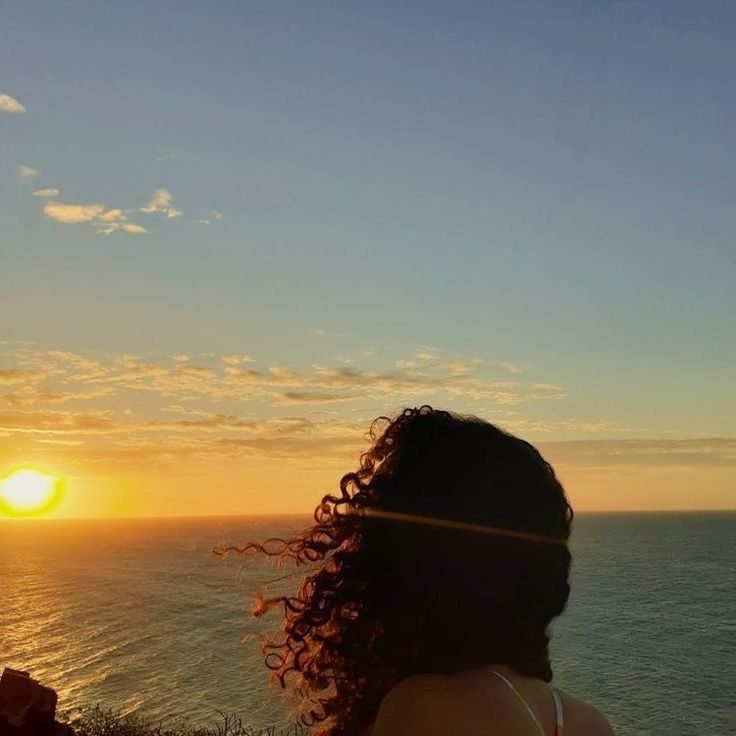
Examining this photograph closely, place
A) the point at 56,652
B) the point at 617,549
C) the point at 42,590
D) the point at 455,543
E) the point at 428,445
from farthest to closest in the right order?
1. the point at 617,549
2. the point at 42,590
3. the point at 56,652
4. the point at 428,445
5. the point at 455,543

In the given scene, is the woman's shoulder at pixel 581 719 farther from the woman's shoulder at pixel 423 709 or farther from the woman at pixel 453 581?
the woman's shoulder at pixel 423 709

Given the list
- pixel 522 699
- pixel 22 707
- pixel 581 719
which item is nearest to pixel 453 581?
pixel 522 699

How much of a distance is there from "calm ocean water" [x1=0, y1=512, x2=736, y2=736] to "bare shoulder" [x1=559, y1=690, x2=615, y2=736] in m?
8.82

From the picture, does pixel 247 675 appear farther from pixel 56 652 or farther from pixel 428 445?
pixel 428 445

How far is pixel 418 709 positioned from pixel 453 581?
0.36 metres

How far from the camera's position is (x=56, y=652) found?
190 ft

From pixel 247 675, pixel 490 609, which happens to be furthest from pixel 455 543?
pixel 247 675

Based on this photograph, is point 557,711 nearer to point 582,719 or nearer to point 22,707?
point 582,719

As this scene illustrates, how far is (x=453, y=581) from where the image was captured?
221cm

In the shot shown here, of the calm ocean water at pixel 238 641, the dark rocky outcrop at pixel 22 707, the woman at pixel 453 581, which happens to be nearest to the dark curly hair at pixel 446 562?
→ the woman at pixel 453 581

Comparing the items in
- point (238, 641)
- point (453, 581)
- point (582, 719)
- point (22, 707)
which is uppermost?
point (453, 581)

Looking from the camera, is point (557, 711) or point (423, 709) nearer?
point (423, 709)

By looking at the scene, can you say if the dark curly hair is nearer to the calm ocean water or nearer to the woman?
the woman

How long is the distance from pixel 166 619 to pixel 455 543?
7513 cm
